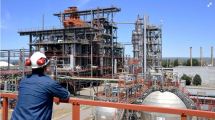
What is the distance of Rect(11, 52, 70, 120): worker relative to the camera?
3833mm

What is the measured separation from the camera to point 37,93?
3857 millimetres

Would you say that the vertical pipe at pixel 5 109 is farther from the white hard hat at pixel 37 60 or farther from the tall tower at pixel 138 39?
the tall tower at pixel 138 39

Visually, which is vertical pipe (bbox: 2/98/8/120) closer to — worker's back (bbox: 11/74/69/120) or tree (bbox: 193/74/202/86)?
worker's back (bbox: 11/74/69/120)

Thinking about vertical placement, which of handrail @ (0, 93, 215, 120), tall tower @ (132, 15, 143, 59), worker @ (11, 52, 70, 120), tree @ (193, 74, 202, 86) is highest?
tall tower @ (132, 15, 143, 59)

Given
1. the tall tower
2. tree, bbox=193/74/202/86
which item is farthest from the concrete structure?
the tall tower

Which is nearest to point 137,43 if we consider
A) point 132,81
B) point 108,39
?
point 108,39

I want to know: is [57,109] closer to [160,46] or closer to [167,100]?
[167,100]

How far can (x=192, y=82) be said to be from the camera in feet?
210

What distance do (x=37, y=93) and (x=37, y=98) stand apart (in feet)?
0.20

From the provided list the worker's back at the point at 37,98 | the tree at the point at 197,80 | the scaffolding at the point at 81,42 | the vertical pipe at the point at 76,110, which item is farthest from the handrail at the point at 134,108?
the tree at the point at 197,80

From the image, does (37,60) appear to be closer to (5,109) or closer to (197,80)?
(5,109)

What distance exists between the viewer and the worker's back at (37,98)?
383 centimetres

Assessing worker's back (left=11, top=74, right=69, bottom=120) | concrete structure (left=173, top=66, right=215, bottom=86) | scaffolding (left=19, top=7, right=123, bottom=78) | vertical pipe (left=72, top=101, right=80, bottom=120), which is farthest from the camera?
concrete structure (left=173, top=66, right=215, bottom=86)

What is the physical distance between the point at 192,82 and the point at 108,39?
758 inches
